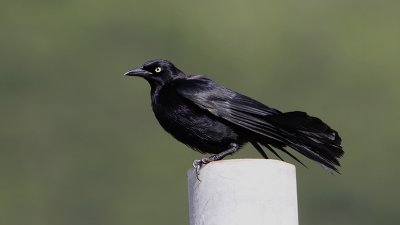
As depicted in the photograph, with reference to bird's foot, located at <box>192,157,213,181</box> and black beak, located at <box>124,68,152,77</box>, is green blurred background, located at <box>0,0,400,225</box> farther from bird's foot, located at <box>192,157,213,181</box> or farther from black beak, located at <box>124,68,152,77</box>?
bird's foot, located at <box>192,157,213,181</box>

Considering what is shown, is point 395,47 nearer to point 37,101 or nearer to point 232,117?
point 37,101

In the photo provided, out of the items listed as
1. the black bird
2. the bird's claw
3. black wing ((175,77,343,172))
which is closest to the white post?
the bird's claw

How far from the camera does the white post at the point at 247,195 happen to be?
869cm

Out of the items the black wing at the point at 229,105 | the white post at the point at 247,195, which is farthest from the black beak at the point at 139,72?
the white post at the point at 247,195

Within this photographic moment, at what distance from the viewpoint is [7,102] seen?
4856 centimetres

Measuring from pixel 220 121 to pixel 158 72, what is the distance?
41.0 inches

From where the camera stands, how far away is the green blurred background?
122ft

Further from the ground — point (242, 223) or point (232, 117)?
point (232, 117)

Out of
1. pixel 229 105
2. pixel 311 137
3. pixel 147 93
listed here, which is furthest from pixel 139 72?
pixel 147 93

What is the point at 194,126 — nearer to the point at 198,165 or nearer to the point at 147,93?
the point at 198,165

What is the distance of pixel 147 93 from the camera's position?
4150cm

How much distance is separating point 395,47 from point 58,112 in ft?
36.3

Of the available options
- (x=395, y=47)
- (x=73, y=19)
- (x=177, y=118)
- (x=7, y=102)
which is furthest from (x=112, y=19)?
(x=177, y=118)

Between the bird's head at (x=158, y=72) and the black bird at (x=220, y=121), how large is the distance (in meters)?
0.17
